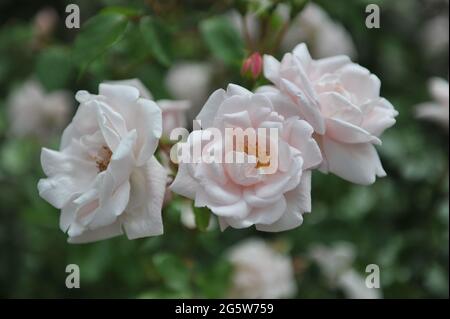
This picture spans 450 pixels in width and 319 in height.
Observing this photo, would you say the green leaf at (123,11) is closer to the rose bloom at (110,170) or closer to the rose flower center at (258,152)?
the rose bloom at (110,170)

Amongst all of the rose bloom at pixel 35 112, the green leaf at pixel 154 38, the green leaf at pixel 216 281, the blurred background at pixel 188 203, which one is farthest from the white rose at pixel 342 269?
the rose bloom at pixel 35 112

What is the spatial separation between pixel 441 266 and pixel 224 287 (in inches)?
17.6

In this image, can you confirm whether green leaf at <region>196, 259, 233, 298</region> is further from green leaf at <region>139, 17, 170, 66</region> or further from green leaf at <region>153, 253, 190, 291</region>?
green leaf at <region>139, 17, 170, 66</region>

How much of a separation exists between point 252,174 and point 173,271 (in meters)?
0.36

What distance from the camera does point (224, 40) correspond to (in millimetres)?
1255

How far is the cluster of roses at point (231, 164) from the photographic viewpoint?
863 millimetres

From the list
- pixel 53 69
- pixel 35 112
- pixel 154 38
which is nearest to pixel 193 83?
pixel 35 112

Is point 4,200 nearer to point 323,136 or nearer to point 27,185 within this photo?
point 27,185

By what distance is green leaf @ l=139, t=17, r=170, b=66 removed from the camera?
117cm

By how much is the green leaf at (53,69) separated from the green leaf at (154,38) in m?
0.33

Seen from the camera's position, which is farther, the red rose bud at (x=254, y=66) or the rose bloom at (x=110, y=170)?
the red rose bud at (x=254, y=66)

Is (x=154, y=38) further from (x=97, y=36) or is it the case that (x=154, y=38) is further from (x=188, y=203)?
(x=188, y=203)

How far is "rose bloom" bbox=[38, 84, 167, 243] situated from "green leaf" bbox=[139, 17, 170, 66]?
23 cm

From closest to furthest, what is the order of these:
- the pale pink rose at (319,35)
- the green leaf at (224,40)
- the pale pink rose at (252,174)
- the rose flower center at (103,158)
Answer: the pale pink rose at (252,174) → the rose flower center at (103,158) → the green leaf at (224,40) → the pale pink rose at (319,35)
